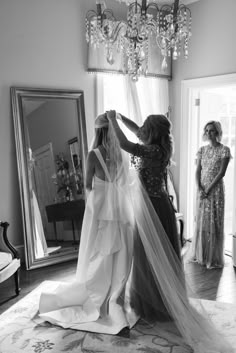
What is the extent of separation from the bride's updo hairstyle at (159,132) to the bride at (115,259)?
0.04m

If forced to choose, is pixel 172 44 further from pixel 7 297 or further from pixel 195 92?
pixel 7 297

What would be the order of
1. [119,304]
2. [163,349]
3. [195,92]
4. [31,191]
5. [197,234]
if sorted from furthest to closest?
[195,92]
[197,234]
[31,191]
[119,304]
[163,349]

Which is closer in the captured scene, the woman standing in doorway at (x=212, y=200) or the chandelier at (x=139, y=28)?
the chandelier at (x=139, y=28)

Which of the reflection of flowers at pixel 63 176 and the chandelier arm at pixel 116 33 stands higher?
the chandelier arm at pixel 116 33

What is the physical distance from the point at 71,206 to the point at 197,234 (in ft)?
4.58

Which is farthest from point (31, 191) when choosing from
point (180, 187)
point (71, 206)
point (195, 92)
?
point (195, 92)

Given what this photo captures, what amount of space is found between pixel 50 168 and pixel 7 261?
1103 millimetres

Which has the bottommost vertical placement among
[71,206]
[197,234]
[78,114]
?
[197,234]

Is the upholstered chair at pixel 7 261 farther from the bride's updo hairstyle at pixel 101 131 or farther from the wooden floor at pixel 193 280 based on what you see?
the bride's updo hairstyle at pixel 101 131

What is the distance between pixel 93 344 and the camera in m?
2.57

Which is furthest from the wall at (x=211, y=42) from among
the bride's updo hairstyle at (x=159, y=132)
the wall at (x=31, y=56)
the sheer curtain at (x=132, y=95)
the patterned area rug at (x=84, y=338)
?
the patterned area rug at (x=84, y=338)

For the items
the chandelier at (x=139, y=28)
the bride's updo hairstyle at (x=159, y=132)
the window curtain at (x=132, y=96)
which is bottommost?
the bride's updo hairstyle at (x=159, y=132)

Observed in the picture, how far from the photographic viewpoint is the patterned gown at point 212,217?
399 cm

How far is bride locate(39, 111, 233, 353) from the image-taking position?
2699 mm
